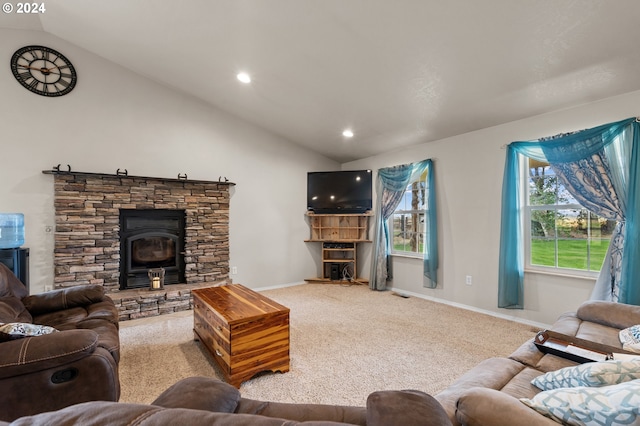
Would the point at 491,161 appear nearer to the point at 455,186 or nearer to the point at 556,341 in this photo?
the point at 455,186

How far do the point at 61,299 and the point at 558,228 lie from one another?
486cm

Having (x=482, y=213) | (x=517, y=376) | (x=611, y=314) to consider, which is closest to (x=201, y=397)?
(x=517, y=376)

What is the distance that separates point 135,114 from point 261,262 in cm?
284

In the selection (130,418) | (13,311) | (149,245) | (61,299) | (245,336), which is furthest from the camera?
(149,245)

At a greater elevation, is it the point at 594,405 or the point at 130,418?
the point at 130,418

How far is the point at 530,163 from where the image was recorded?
337 cm

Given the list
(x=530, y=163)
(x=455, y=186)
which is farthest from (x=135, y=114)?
(x=530, y=163)

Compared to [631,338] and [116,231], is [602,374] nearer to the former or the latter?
[631,338]

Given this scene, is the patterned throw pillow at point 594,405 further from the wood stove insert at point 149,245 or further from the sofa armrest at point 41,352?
the wood stove insert at point 149,245

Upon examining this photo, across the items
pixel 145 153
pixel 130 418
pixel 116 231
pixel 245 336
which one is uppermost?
pixel 145 153

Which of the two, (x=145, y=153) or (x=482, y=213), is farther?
(x=145, y=153)

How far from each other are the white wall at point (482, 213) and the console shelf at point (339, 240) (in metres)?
1.06

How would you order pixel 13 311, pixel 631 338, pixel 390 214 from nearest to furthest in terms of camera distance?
pixel 631 338 < pixel 13 311 < pixel 390 214

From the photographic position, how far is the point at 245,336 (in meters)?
2.08
